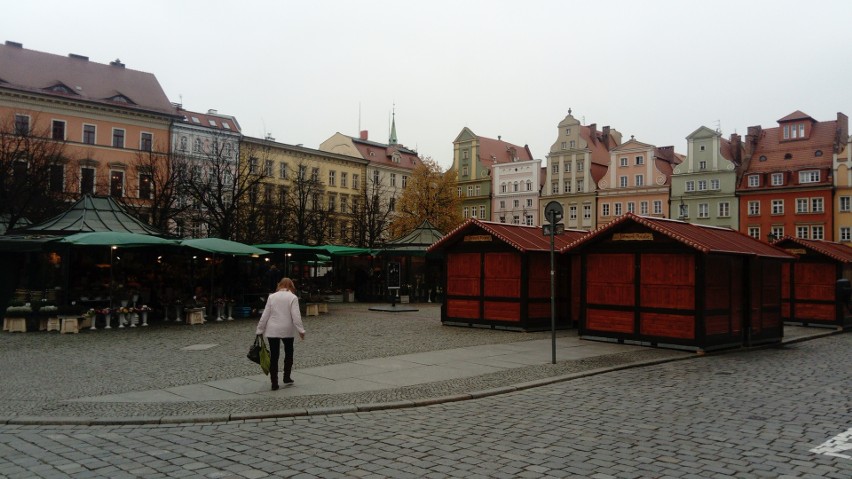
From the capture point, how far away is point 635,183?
68.5 m

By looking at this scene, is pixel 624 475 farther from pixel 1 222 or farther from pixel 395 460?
pixel 1 222

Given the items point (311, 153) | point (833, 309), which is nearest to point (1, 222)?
point (833, 309)

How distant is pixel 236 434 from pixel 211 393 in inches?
96.6

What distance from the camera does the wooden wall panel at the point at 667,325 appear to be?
15711mm

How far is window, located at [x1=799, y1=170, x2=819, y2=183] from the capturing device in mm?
59653

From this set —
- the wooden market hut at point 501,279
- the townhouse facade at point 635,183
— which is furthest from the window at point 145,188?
the townhouse facade at point 635,183

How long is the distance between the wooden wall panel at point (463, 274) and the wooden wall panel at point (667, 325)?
595 centimetres

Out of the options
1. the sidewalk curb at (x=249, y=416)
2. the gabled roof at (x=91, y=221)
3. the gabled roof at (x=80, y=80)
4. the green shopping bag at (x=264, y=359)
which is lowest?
the sidewalk curb at (x=249, y=416)

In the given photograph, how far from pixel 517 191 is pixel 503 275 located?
191 feet

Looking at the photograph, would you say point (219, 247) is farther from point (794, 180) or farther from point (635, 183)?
point (794, 180)

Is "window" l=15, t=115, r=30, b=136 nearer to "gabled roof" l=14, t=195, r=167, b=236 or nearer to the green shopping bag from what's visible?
"gabled roof" l=14, t=195, r=167, b=236

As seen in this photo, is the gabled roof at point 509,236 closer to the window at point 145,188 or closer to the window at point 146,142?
the window at point 145,188

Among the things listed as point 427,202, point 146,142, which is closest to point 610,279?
point 427,202

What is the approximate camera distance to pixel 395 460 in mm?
6562
